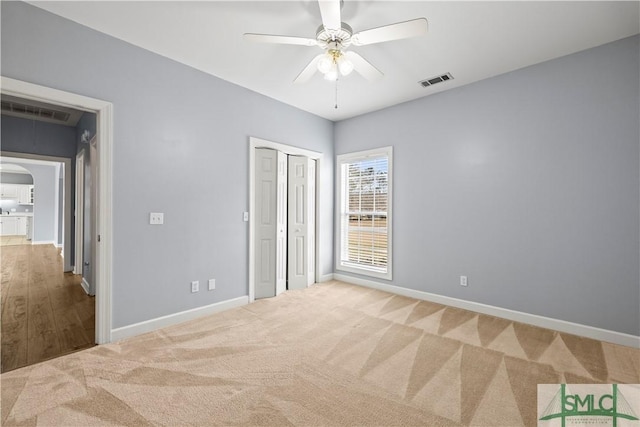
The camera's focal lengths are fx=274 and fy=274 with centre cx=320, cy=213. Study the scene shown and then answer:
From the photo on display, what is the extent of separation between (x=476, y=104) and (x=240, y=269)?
3861mm

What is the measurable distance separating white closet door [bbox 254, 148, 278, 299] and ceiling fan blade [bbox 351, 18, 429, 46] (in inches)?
93.1

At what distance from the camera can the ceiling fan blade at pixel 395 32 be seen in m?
1.85

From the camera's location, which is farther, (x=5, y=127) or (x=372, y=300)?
(x=5, y=127)

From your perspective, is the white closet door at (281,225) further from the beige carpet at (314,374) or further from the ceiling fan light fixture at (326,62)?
the ceiling fan light fixture at (326,62)

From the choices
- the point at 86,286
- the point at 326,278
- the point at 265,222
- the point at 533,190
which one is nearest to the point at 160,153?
the point at 265,222

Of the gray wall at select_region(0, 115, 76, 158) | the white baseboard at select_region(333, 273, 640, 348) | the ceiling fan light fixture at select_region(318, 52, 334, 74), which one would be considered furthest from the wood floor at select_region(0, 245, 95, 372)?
the white baseboard at select_region(333, 273, 640, 348)

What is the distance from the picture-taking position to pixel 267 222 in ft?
13.8

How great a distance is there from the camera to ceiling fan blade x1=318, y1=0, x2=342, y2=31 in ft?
5.82

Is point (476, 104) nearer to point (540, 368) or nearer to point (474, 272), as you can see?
point (474, 272)

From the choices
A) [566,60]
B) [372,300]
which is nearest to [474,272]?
[372,300]

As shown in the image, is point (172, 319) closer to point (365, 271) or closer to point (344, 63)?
point (365, 271)

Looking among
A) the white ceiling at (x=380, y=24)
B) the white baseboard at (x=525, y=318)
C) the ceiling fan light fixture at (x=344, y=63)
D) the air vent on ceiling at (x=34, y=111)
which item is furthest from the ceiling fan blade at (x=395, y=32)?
the air vent on ceiling at (x=34, y=111)

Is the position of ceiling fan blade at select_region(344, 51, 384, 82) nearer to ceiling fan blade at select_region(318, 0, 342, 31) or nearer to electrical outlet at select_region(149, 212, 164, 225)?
ceiling fan blade at select_region(318, 0, 342, 31)

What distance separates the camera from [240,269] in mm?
3801
